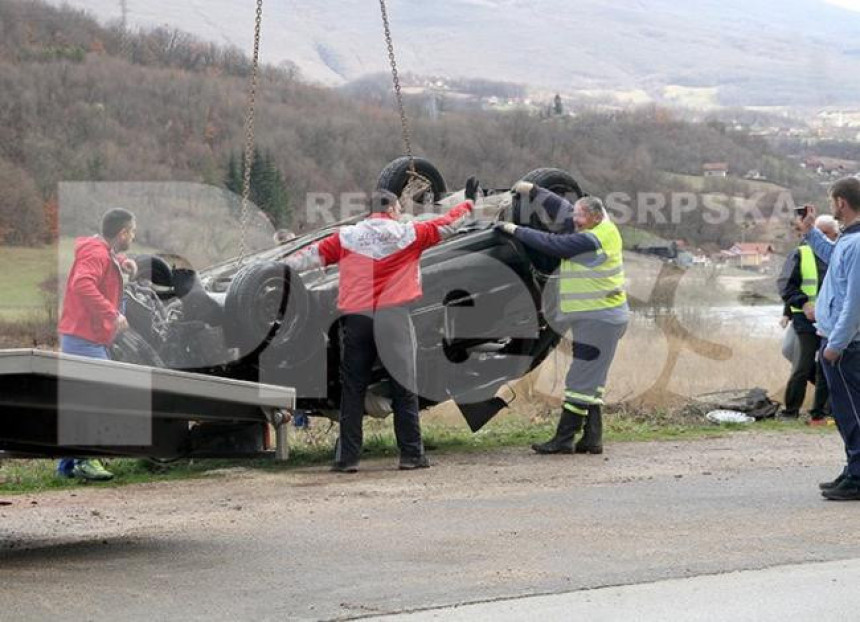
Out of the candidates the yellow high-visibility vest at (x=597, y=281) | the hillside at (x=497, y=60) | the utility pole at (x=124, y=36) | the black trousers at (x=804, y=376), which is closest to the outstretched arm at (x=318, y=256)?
the yellow high-visibility vest at (x=597, y=281)

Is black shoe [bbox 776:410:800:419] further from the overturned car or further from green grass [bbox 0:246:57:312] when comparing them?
green grass [bbox 0:246:57:312]

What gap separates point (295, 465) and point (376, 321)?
135 centimetres

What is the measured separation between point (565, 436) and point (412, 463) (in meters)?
1.43

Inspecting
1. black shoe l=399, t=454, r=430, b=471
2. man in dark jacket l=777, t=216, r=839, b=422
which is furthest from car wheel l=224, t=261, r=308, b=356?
man in dark jacket l=777, t=216, r=839, b=422

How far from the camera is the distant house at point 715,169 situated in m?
52.5

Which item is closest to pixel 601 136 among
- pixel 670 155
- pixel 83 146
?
pixel 670 155

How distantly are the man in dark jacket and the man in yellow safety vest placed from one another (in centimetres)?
279

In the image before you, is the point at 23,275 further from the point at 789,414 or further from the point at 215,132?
the point at 789,414

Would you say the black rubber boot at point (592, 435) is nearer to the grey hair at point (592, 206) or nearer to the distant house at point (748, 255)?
the grey hair at point (592, 206)

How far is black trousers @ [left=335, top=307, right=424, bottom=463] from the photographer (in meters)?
10.4

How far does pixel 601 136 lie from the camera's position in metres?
53.1

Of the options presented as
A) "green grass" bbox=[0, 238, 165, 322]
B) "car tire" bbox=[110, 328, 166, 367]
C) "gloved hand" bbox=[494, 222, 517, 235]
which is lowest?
"green grass" bbox=[0, 238, 165, 322]

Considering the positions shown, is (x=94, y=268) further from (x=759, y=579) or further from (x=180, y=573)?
(x=759, y=579)

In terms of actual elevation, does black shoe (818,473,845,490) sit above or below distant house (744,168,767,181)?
below
